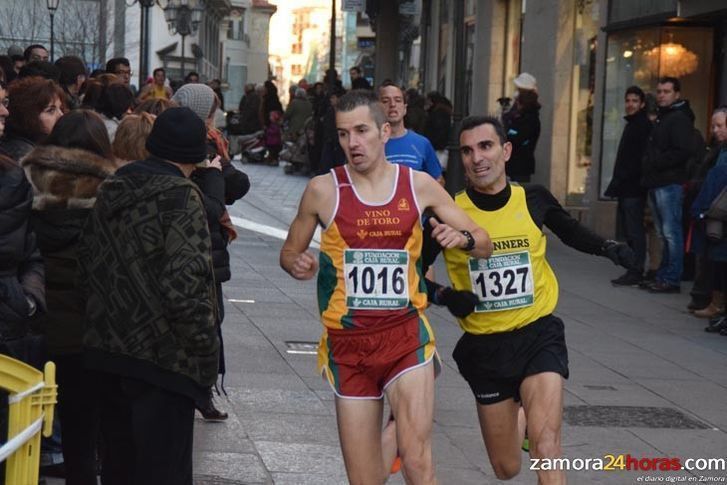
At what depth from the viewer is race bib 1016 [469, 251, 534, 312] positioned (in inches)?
246

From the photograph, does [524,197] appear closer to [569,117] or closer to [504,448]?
[504,448]

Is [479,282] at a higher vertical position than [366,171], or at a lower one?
lower

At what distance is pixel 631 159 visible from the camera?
51.2 feet

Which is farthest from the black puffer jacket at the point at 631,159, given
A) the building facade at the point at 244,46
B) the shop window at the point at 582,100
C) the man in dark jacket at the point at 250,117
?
the building facade at the point at 244,46

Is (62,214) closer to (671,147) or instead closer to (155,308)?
(155,308)

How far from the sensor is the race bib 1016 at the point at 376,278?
18.8 ft

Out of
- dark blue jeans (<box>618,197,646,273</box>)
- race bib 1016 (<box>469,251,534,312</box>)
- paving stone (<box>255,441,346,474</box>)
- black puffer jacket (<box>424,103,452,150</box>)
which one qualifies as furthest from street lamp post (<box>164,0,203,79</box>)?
race bib 1016 (<box>469,251,534,312</box>)

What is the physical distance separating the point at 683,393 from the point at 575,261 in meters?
7.75

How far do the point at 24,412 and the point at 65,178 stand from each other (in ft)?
7.94

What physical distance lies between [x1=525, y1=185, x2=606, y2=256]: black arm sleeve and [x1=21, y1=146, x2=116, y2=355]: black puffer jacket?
1.87 m

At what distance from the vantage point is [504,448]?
247 inches

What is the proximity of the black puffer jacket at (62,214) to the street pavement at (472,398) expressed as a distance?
3.95 ft

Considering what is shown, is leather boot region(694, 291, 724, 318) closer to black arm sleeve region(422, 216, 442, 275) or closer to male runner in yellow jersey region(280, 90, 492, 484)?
black arm sleeve region(422, 216, 442, 275)

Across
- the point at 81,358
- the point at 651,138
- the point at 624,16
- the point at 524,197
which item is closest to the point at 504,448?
the point at 524,197
